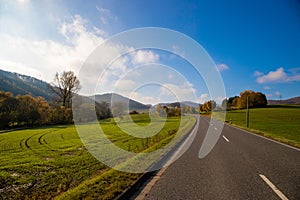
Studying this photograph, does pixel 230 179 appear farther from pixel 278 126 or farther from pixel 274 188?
pixel 278 126

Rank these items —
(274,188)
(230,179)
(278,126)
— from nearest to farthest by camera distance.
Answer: (274,188), (230,179), (278,126)

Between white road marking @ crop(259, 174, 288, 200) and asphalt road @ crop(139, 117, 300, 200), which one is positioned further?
asphalt road @ crop(139, 117, 300, 200)

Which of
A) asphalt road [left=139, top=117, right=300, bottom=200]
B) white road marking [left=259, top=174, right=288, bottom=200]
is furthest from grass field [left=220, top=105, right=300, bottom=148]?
white road marking [left=259, top=174, right=288, bottom=200]

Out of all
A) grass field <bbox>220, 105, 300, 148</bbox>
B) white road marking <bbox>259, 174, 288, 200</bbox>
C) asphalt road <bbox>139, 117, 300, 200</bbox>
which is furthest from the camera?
grass field <bbox>220, 105, 300, 148</bbox>

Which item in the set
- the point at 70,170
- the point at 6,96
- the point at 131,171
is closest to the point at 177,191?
the point at 131,171

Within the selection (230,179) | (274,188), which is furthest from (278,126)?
(274,188)

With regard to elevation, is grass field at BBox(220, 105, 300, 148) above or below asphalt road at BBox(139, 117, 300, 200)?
above

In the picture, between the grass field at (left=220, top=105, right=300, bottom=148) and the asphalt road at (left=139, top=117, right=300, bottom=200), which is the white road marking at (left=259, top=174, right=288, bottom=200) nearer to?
the asphalt road at (left=139, top=117, right=300, bottom=200)

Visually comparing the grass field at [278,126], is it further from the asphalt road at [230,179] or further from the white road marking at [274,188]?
the white road marking at [274,188]

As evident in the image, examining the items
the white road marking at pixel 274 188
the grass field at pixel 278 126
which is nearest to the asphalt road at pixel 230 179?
the white road marking at pixel 274 188

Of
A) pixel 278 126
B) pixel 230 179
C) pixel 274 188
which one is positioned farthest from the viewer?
pixel 278 126

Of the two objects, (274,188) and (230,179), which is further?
(230,179)

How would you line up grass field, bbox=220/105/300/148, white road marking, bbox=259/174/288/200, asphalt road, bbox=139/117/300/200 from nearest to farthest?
white road marking, bbox=259/174/288/200, asphalt road, bbox=139/117/300/200, grass field, bbox=220/105/300/148

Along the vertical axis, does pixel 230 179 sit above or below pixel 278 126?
below
